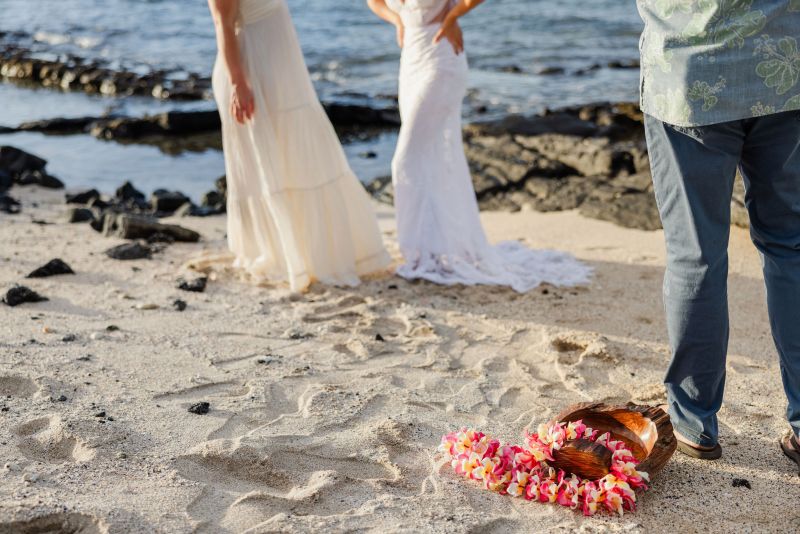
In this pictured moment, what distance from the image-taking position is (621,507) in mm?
3037

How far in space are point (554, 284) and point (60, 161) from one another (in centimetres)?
667

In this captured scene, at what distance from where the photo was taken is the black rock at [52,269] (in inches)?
222

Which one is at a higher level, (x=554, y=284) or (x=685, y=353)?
(x=685, y=353)

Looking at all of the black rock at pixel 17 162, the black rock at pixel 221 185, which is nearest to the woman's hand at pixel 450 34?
the black rock at pixel 221 185

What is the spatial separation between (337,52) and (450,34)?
1309 centimetres

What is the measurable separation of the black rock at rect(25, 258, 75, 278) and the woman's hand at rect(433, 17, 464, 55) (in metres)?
2.80

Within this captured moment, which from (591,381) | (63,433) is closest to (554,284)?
(591,381)

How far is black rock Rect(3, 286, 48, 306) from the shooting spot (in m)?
5.04

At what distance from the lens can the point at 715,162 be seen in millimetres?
3029

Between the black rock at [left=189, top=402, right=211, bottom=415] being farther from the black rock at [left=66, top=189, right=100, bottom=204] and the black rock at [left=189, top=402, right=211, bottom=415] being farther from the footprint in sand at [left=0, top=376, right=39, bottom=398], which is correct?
the black rock at [left=66, top=189, right=100, bottom=204]

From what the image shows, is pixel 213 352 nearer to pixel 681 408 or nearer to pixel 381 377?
pixel 381 377

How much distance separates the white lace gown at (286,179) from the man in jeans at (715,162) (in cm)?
274

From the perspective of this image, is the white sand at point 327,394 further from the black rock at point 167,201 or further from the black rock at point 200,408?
the black rock at point 167,201

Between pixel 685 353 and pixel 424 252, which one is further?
pixel 424 252
